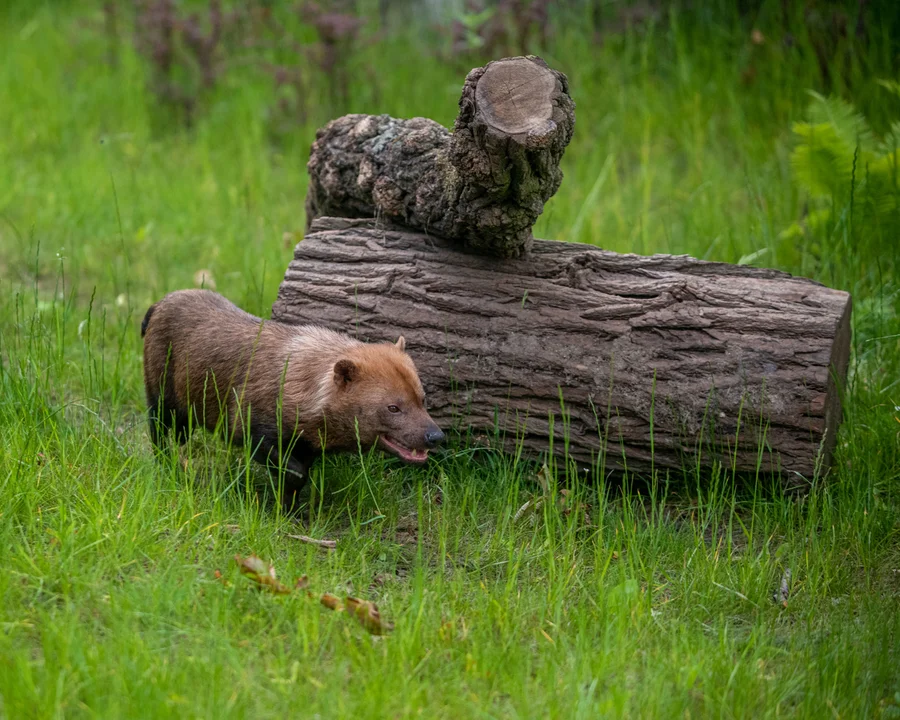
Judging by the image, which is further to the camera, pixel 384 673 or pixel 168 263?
pixel 168 263

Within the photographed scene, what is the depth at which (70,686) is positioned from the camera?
10.4ft

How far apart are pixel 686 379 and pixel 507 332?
0.91m

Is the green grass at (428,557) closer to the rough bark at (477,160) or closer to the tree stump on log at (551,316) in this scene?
the tree stump on log at (551,316)

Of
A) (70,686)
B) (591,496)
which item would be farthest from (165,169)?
(70,686)

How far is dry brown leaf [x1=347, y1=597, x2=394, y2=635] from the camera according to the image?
12.2 ft

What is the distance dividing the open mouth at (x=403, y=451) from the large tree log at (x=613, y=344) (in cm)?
59

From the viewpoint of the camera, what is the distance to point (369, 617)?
3.73 meters

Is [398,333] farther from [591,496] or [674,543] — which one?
[674,543]

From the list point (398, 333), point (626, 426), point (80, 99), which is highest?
point (80, 99)

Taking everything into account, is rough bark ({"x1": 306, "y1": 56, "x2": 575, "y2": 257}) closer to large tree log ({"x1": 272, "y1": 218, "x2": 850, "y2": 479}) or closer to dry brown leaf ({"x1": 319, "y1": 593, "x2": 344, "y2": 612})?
large tree log ({"x1": 272, "y1": 218, "x2": 850, "y2": 479})

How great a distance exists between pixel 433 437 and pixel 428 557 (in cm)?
53

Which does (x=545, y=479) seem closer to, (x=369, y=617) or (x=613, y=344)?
(x=613, y=344)

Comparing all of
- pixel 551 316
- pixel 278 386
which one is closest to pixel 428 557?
pixel 278 386

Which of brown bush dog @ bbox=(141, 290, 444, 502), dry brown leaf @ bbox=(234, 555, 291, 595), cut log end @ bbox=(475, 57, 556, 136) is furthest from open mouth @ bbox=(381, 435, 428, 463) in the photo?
cut log end @ bbox=(475, 57, 556, 136)
